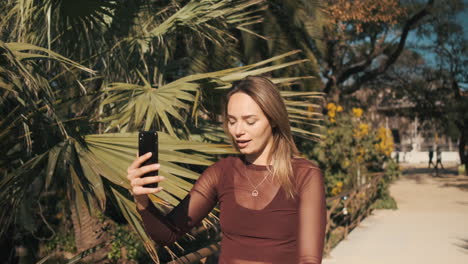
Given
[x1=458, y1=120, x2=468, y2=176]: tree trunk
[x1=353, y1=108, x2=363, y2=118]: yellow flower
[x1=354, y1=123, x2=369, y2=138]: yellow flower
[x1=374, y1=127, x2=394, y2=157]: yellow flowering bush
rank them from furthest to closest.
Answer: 1. [x1=458, y1=120, x2=468, y2=176]: tree trunk
2. [x1=374, y1=127, x2=394, y2=157]: yellow flowering bush
3. [x1=354, y1=123, x2=369, y2=138]: yellow flower
4. [x1=353, y1=108, x2=363, y2=118]: yellow flower

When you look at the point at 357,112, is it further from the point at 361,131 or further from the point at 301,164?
the point at 301,164

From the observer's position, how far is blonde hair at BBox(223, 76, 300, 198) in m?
1.57

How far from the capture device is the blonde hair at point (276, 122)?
1565 millimetres

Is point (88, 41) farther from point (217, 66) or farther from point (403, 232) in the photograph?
point (403, 232)

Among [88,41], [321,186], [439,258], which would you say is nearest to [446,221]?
[439,258]

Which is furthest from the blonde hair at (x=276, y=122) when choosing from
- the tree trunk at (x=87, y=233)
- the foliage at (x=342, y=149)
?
the foliage at (x=342, y=149)

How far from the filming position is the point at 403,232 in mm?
8398

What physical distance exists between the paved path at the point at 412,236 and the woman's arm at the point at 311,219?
495 centimetres

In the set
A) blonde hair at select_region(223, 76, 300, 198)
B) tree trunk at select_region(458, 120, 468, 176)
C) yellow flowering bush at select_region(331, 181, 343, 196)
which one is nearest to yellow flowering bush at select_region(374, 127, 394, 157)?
yellow flowering bush at select_region(331, 181, 343, 196)

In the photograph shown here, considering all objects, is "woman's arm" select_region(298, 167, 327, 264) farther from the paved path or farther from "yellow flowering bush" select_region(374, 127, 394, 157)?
"yellow flowering bush" select_region(374, 127, 394, 157)

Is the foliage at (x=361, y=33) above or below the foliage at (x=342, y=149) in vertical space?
above

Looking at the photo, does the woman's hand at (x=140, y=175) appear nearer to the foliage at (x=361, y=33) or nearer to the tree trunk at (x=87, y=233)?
the tree trunk at (x=87, y=233)

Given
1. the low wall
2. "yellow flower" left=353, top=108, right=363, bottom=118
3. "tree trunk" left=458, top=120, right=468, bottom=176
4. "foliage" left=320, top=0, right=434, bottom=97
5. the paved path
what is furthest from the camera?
the low wall

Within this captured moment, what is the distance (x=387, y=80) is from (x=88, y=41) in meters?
19.3
